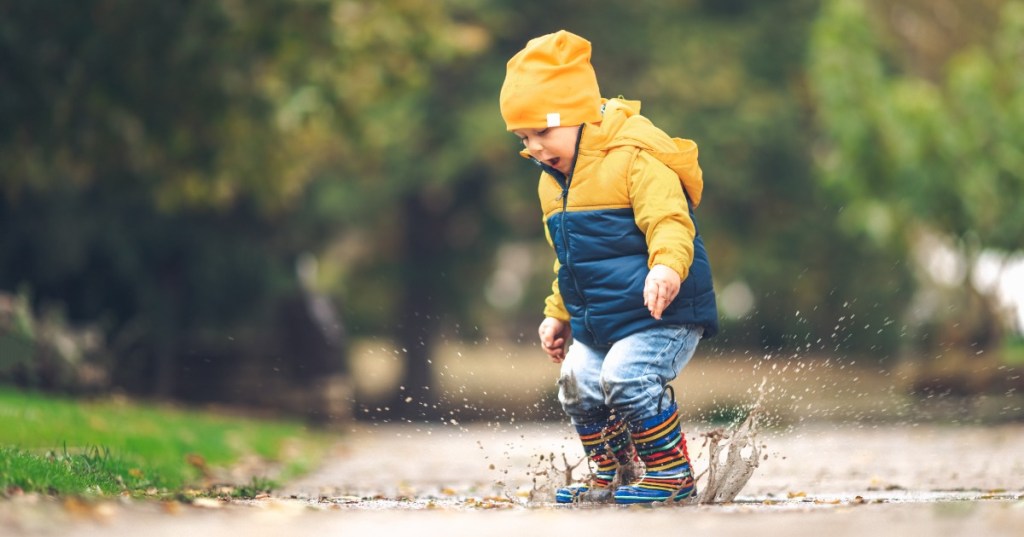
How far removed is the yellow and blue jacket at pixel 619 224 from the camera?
5.59 m


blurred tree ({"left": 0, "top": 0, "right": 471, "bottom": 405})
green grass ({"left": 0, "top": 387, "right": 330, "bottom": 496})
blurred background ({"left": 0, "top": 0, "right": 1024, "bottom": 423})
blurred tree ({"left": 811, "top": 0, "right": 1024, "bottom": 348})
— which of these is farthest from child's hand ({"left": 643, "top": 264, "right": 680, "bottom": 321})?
blurred tree ({"left": 811, "top": 0, "right": 1024, "bottom": 348})

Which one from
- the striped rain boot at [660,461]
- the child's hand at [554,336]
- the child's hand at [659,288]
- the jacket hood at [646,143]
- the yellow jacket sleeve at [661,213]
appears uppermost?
the jacket hood at [646,143]

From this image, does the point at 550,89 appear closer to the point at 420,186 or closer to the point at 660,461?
the point at 660,461

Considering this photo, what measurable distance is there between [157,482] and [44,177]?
842 cm

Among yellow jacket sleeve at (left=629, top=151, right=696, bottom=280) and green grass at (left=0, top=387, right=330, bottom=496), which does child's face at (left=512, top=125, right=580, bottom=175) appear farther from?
green grass at (left=0, top=387, right=330, bottom=496)

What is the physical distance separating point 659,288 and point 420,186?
21.1m

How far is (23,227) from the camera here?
17.0 metres

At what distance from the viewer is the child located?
5551 millimetres

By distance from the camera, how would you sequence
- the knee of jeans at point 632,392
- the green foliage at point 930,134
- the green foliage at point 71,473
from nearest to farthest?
1. the green foliage at point 71,473
2. the knee of jeans at point 632,392
3. the green foliage at point 930,134

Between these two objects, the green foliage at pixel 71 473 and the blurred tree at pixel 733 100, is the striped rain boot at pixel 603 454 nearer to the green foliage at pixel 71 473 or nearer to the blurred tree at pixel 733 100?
the green foliage at pixel 71 473

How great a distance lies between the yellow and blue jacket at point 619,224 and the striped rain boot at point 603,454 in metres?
0.37

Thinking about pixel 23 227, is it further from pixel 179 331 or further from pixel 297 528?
pixel 297 528

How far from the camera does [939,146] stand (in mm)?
20359

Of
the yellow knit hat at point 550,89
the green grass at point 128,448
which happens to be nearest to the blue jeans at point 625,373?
the yellow knit hat at point 550,89
